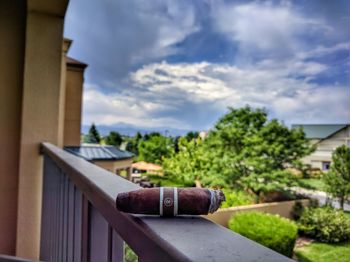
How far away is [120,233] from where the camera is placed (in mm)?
459

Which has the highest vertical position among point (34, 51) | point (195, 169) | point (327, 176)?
point (34, 51)

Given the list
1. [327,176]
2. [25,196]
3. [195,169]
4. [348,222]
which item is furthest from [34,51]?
[195,169]

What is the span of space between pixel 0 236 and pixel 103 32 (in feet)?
14.3

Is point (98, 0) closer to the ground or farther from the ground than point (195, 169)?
farther from the ground

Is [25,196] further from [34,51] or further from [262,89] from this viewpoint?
[262,89]

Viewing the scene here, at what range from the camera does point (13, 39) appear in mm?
1953

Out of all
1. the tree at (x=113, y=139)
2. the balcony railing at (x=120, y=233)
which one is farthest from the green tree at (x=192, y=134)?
the balcony railing at (x=120, y=233)

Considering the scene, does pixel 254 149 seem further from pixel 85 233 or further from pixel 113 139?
pixel 85 233

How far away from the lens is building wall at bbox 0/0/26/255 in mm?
1900

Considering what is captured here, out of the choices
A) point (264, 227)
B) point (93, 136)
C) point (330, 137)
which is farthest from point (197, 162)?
point (330, 137)

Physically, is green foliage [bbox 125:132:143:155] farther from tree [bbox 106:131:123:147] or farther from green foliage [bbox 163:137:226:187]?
green foliage [bbox 163:137:226:187]

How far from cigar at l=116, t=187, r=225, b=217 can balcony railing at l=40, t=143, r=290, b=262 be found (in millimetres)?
12

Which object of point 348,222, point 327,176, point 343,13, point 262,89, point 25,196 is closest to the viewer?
point 343,13

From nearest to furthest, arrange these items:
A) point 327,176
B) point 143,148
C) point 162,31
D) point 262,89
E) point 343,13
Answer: point 343,13 → point 327,176 → point 143,148 → point 262,89 → point 162,31
